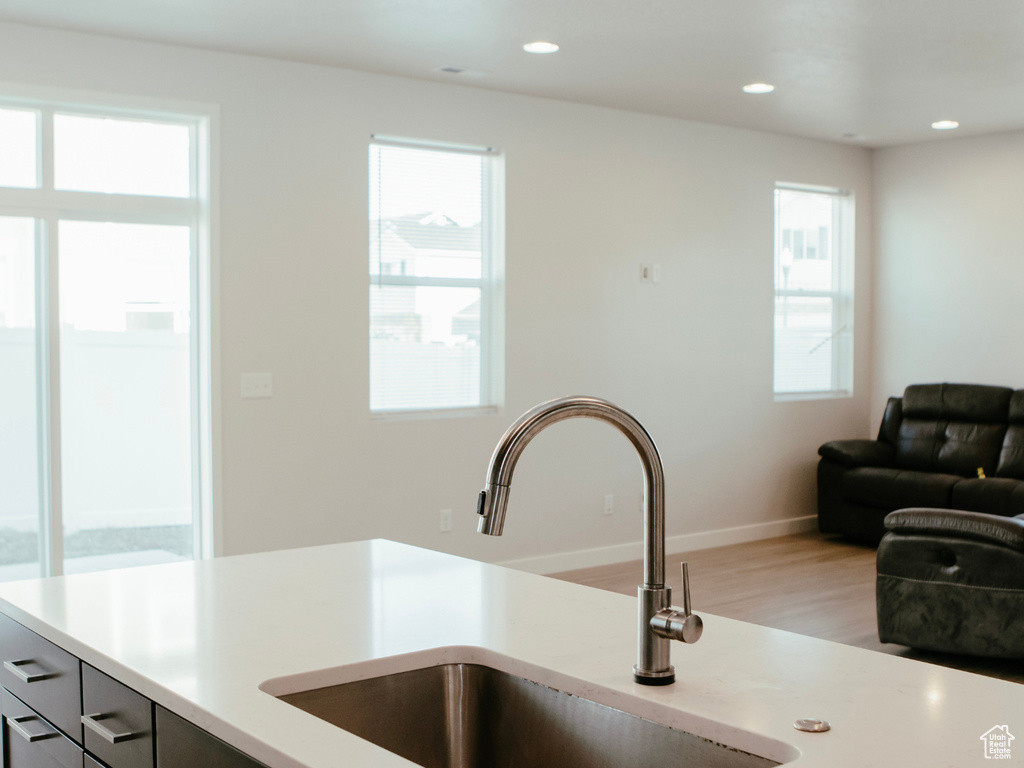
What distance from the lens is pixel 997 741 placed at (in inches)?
43.9

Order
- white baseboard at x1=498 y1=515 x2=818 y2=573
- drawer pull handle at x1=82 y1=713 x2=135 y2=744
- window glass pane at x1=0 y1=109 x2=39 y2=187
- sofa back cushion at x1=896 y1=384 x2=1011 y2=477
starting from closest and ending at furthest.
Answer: drawer pull handle at x1=82 y1=713 x2=135 y2=744 < window glass pane at x1=0 y1=109 x2=39 y2=187 < white baseboard at x1=498 y1=515 x2=818 y2=573 < sofa back cushion at x1=896 y1=384 x2=1011 y2=477

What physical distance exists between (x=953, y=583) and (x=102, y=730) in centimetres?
345

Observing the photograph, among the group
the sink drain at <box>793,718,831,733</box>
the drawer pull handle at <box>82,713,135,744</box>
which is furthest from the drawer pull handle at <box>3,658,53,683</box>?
the sink drain at <box>793,718,831,733</box>

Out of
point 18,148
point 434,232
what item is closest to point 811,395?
point 434,232

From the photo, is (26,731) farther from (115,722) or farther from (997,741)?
(997,741)

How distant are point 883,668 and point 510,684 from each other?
516 millimetres

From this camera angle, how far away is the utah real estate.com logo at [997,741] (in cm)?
108

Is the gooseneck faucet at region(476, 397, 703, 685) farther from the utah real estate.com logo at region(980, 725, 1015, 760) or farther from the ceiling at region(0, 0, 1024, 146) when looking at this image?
the ceiling at region(0, 0, 1024, 146)

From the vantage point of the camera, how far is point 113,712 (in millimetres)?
1491

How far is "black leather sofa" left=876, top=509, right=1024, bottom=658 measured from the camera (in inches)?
155

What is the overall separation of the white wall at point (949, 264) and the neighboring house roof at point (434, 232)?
11.2 ft

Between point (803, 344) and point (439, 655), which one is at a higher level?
point (803, 344)

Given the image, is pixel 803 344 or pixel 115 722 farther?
pixel 803 344

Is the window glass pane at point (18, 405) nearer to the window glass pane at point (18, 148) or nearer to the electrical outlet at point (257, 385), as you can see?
the window glass pane at point (18, 148)
